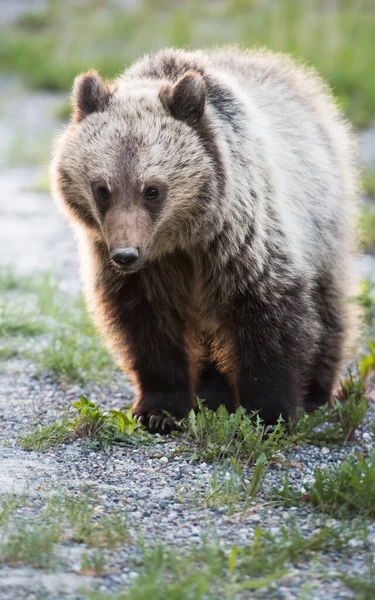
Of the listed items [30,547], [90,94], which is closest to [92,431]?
[30,547]

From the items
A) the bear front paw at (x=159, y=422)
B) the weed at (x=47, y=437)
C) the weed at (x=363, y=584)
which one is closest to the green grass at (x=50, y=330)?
the bear front paw at (x=159, y=422)

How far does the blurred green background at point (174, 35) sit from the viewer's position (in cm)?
1295

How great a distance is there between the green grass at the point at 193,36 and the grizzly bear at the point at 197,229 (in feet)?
23.1

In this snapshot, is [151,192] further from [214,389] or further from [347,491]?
[347,491]

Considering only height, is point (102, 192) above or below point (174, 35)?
below

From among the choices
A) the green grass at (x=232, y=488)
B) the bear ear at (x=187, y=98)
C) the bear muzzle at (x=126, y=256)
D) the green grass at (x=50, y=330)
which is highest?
the bear ear at (x=187, y=98)

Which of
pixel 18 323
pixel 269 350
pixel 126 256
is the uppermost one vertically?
pixel 126 256

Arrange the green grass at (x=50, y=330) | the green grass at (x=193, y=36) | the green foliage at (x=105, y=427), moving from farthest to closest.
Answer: the green grass at (x=193, y=36) < the green grass at (x=50, y=330) < the green foliage at (x=105, y=427)

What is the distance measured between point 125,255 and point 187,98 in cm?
89

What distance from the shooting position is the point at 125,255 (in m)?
4.57

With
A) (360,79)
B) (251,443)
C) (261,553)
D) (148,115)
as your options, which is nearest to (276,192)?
(148,115)

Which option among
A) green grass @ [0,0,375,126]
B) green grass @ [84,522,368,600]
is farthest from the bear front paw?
green grass @ [0,0,375,126]

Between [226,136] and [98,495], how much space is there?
1902 millimetres

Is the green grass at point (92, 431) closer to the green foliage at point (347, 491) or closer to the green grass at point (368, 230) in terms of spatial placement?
the green foliage at point (347, 491)
